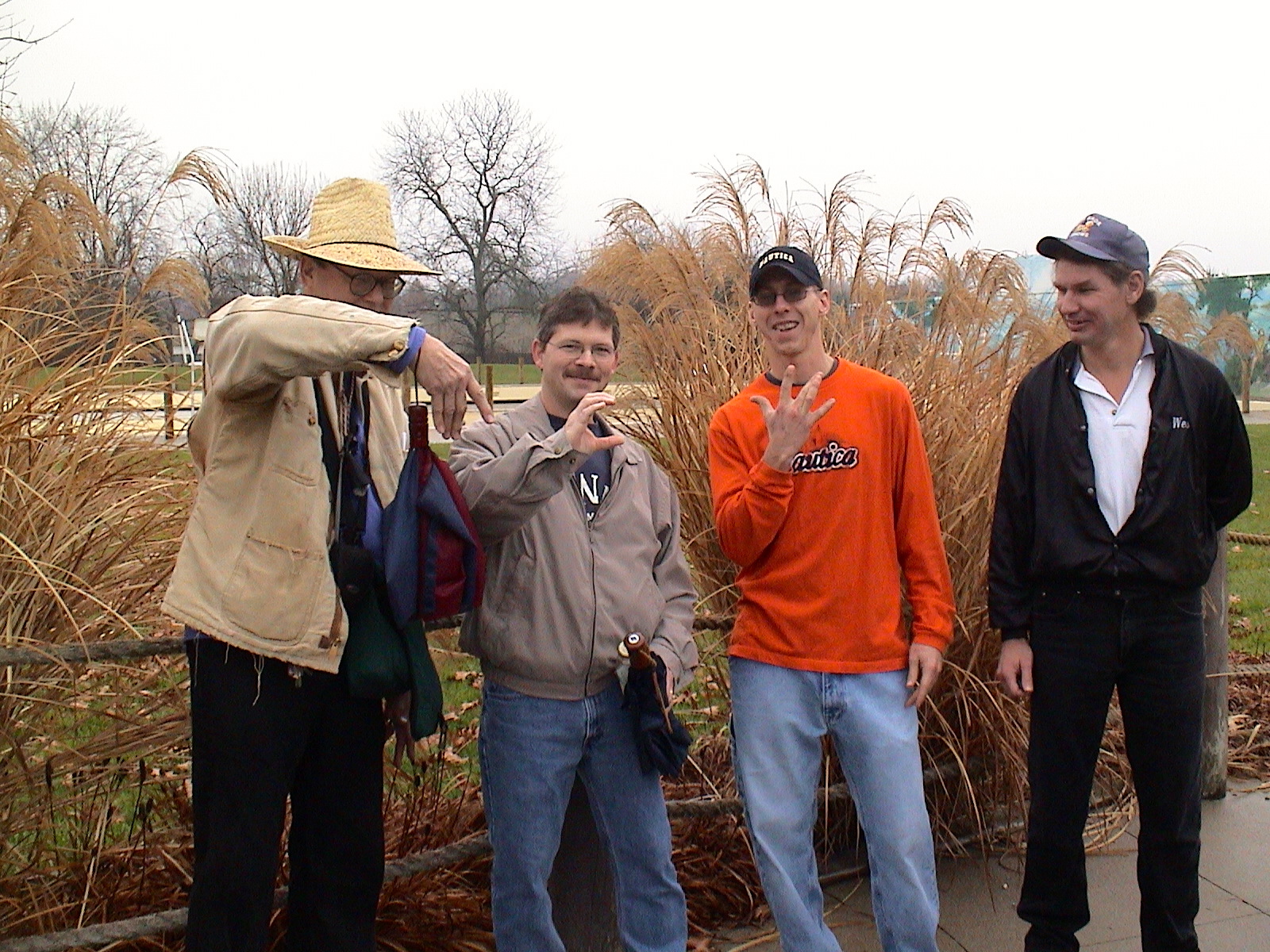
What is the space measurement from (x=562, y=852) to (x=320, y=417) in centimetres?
138

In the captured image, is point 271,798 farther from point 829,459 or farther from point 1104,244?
point 1104,244

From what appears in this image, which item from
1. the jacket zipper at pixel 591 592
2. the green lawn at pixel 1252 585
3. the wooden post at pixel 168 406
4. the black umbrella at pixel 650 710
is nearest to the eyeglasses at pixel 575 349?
the jacket zipper at pixel 591 592

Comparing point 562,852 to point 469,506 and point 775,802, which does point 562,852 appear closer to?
point 775,802

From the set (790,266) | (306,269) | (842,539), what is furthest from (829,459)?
(306,269)

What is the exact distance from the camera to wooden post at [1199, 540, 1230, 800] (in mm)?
4227

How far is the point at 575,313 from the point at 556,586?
67 cm

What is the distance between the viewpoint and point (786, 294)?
3.00 metres

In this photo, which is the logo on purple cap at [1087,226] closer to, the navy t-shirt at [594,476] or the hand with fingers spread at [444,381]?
the navy t-shirt at [594,476]

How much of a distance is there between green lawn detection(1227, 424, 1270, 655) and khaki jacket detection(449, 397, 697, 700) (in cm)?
348

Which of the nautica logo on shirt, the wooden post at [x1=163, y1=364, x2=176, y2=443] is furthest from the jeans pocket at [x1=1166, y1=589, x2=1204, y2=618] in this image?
the wooden post at [x1=163, y1=364, x2=176, y2=443]

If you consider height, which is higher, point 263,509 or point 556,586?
point 263,509

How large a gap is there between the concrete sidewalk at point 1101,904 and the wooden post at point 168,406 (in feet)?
7.42

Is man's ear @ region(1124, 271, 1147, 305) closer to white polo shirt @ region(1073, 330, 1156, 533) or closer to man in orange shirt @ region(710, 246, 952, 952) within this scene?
white polo shirt @ region(1073, 330, 1156, 533)

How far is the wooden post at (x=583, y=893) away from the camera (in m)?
3.08
